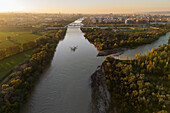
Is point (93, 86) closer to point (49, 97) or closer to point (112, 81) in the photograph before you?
point (112, 81)

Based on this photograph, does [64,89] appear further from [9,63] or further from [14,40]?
[14,40]

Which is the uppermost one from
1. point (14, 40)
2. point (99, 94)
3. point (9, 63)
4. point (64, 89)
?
point (14, 40)

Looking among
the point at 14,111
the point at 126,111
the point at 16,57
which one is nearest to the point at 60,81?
the point at 14,111

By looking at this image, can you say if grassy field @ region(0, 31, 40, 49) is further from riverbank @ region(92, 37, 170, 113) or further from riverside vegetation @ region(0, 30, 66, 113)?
riverbank @ region(92, 37, 170, 113)

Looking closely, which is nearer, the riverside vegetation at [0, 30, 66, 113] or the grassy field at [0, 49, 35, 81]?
the riverside vegetation at [0, 30, 66, 113]

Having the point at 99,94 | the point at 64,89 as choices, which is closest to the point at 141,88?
the point at 99,94

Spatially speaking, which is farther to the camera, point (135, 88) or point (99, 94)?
point (99, 94)

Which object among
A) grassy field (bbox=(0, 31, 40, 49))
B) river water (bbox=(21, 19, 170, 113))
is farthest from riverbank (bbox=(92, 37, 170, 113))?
grassy field (bbox=(0, 31, 40, 49))

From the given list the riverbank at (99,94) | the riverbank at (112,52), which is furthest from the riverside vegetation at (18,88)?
the riverbank at (112,52)
